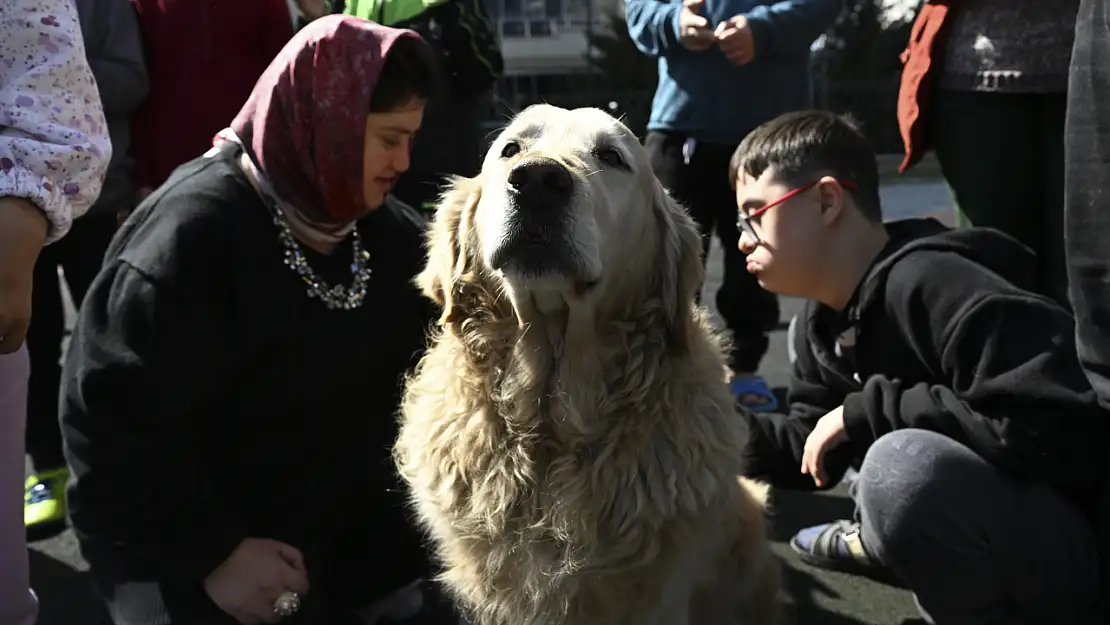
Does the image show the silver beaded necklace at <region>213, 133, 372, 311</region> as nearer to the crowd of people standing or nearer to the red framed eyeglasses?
the crowd of people standing

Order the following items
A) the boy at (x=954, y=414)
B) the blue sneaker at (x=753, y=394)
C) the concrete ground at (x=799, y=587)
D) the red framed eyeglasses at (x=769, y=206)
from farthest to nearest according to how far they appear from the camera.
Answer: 1. the blue sneaker at (x=753, y=394)
2. the concrete ground at (x=799, y=587)
3. the red framed eyeglasses at (x=769, y=206)
4. the boy at (x=954, y=414)

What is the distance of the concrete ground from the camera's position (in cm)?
264

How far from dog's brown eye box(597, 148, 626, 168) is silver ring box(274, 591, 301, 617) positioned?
121cm

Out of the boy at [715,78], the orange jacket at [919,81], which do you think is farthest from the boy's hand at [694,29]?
the orange jacket at [919,81]

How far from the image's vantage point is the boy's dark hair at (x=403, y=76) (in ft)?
7.52

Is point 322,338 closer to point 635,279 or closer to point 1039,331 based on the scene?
point 635,279

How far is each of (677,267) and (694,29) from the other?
1.57 metres

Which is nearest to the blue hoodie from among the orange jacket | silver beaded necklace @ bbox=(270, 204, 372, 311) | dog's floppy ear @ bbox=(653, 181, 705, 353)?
the orange jacket

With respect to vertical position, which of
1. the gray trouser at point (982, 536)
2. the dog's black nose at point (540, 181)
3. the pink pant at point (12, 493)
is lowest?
the gray trouser at point (982, 536)

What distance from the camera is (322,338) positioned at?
2.34 m

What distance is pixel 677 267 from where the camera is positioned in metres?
2.24

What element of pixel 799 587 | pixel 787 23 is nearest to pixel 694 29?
pixel 787 23

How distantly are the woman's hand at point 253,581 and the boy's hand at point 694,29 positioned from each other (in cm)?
224

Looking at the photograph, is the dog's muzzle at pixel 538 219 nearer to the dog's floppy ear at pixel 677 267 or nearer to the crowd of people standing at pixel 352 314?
the dog's floppy ear at pixel 677 267
